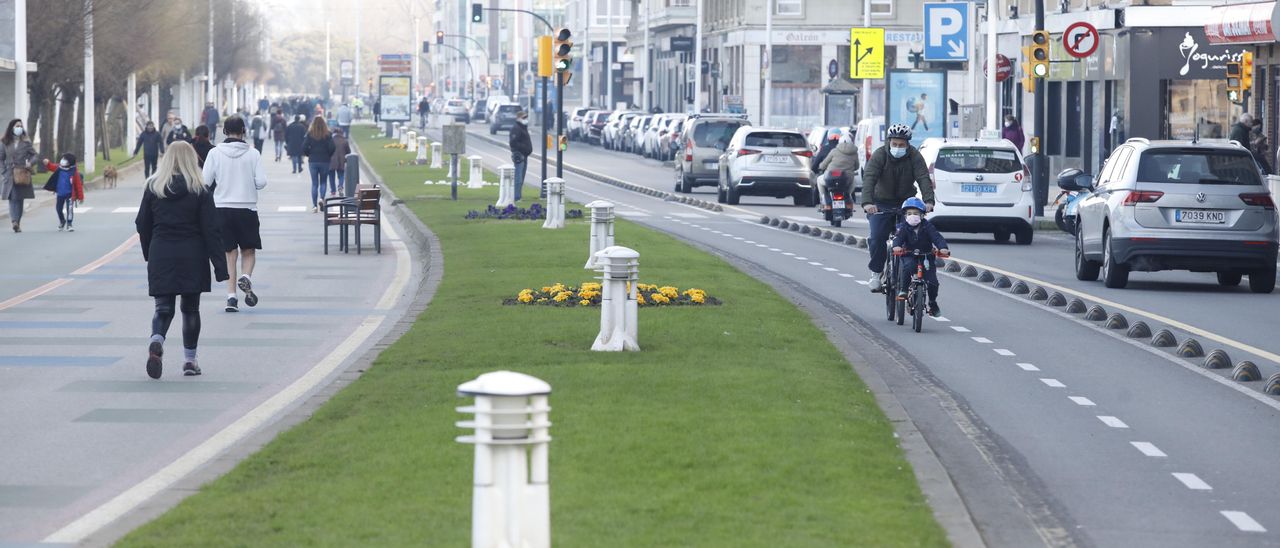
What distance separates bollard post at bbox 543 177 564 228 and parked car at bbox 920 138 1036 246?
5315 mm

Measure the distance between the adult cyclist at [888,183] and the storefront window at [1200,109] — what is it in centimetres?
2749

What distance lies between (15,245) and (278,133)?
41.1m

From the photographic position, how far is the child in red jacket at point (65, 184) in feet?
104

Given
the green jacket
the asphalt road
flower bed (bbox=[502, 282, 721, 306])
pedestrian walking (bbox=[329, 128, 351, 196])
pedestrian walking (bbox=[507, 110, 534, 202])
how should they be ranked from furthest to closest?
1. pedestrian walking (bbox=[507, 110, 534, 202])
2. pedestrian walking (bbox=[329, 128, 351, 196])
3. the green jacket
4. flower bed (bbox=[502, 282, 721, 306])
5. the asphalt road

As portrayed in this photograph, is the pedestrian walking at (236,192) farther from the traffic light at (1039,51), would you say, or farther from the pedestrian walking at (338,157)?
the pedestrian walking at (338,157)

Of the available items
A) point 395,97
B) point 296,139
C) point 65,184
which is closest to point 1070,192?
point 65,184

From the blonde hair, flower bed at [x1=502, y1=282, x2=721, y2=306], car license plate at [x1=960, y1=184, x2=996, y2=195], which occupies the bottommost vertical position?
flower bed at [x1=502, y1=282, x2=721, y2=306]

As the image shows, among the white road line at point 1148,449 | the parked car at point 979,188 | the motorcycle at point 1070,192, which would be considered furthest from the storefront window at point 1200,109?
the white road line at point 1148,449

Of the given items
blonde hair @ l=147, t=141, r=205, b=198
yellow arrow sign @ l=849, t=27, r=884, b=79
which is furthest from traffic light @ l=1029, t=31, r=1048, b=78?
yellow arrow sign @ l=849, t=27, r=884, b=79

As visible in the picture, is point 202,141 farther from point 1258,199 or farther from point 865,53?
point 865,53

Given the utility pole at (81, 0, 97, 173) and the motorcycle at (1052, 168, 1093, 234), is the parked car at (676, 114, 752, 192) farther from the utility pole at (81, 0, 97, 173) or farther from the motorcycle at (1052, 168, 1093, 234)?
the utility pole at (81, 0, 97, 173)

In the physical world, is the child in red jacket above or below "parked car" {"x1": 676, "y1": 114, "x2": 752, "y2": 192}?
below

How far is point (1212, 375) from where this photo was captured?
46.2 ft

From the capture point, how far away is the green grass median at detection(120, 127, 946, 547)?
7715 mm
